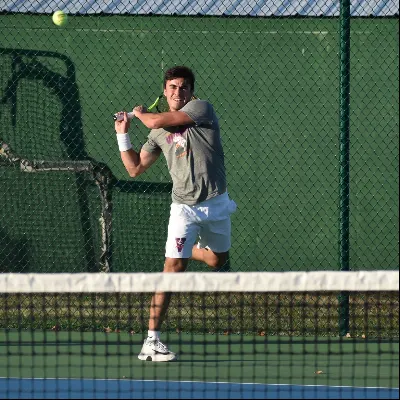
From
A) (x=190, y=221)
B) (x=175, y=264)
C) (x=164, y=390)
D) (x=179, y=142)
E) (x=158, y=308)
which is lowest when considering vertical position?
(x=164, y=390)

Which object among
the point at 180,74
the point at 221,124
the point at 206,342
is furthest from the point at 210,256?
the point at 221,124

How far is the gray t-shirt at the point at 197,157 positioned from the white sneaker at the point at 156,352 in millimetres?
769

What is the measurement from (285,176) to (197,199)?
1.92 metres

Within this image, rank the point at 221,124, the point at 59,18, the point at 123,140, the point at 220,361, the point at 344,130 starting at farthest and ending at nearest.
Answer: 1. the point at 221,124
2. the point at 59,18
3. the point at 344,130
4. the point at 123,140
5. the point at 220,361

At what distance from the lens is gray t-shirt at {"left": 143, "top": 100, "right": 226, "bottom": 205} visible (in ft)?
19.0

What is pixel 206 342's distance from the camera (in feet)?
19.3

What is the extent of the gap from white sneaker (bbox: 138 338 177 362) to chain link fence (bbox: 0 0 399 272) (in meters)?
1.88

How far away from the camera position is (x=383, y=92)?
24.8 feet

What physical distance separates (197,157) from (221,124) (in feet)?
6.17

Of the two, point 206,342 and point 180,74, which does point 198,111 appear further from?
point 206,342

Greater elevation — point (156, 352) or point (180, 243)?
point (180, 243)

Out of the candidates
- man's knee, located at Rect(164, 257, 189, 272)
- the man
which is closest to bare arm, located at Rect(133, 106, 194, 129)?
the man

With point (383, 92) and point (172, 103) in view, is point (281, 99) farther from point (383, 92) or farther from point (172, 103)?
point (172, 103)

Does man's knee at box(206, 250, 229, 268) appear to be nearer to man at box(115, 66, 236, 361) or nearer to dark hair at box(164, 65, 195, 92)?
man at box(115, 66, 236, 361)
